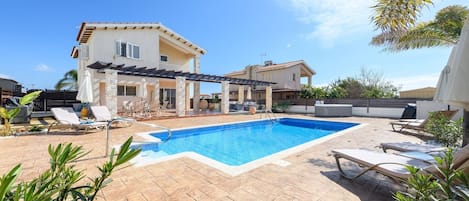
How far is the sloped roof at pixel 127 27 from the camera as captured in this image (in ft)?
46.4

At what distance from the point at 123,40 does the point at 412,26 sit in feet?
57.4

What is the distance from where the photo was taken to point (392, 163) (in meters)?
2.84

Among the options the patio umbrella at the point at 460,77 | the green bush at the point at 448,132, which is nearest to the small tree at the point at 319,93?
the green bush at the point at 448,132

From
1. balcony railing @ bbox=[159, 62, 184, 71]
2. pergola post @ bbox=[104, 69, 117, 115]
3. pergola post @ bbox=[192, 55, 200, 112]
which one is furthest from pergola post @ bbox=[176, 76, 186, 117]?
pergola post @ bbox=[192, 55, 200, 112]

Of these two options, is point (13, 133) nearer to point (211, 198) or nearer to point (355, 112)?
point (211, 198)

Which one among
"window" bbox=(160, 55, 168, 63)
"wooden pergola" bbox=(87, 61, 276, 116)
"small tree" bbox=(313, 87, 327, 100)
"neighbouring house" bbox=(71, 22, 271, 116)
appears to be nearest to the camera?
"wooden pergola" bbox=(87, 61, 276, 116)

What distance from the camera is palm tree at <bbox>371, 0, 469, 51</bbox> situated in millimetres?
5574

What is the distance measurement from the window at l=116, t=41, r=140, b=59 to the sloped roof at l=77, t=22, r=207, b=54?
1.23m

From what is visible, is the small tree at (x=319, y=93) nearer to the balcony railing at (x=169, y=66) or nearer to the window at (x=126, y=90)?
the balcony railing at (x=169, y=66)

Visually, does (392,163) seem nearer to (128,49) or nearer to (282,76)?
(128,49)

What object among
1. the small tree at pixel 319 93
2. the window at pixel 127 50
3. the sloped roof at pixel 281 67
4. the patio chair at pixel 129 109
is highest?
the sloped roof at pixel 281 67

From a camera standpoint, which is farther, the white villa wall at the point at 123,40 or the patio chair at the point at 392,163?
the white villa wall at the point at 123,40

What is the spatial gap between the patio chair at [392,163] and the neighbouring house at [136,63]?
12.3 metres

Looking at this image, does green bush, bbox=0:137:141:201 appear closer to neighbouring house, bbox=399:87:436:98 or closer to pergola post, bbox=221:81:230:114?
pergola post, bbox=221:81:230:114
